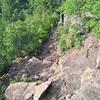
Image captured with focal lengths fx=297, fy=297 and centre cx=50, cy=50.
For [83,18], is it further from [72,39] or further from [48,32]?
[48,32]

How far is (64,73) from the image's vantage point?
12000 millimetres

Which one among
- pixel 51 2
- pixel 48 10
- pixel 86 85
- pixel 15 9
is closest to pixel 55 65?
pixel 86 85

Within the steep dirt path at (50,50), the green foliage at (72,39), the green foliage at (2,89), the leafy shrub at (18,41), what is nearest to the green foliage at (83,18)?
the green foliage at (72,39)

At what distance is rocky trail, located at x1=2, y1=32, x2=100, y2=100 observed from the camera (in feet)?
32.9

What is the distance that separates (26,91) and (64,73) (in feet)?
5.90

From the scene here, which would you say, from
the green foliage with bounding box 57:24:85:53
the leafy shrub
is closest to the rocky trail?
the green foliage with bounding box 57:24:85:53

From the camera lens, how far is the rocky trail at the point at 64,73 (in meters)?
10.0

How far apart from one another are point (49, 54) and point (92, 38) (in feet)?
14.2

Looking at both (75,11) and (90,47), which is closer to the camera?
(90,47)

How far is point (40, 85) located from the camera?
1103 centimetres

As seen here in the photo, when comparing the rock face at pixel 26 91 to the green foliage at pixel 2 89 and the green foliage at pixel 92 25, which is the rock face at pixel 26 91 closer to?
the green foliage at pixel 2 89

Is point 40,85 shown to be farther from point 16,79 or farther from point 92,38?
point 92,38

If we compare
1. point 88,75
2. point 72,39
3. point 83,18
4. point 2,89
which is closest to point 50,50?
point 72,39

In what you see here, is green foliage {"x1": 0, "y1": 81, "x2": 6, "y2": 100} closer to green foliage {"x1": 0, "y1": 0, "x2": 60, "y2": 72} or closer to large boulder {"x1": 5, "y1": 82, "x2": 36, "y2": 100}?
large boulder {"x1": 5, "y1": 82, "x2": 36, "y2": 100}
